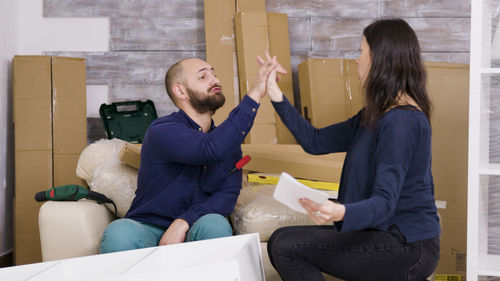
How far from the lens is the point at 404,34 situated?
4.37 feet

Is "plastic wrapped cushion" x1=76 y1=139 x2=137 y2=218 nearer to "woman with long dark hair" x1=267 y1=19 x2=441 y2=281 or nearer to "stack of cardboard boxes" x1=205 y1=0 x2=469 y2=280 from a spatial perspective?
"stack of cardboard boxes" x1=205 y1=0 x2=469 y2=280

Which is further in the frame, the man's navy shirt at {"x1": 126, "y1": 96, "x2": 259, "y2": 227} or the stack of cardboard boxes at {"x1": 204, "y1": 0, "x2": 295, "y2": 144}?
the stack of cardboard boxes at {"x1": 204, "y1": 0, "x2": 295, "y2": 144}

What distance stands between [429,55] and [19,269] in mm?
2496

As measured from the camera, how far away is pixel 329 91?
8.68 feet

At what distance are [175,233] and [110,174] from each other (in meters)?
0.53

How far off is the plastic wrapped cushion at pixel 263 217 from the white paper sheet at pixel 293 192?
717mm

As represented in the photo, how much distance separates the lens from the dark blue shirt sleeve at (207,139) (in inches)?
61.4

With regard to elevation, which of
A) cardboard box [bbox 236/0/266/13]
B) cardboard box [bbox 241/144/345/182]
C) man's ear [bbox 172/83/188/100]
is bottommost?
cardboard box [bbox 241/144/345/182]

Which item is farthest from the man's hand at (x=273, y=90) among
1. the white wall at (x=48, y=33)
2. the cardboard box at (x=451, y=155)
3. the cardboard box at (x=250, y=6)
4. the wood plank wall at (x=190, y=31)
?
the white wall at (x=48, y=33)

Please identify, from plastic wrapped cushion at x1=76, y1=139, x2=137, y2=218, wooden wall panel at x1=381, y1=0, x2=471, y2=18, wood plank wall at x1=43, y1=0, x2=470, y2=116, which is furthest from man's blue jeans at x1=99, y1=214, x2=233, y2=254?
wooden wall panel at x1=381, y1=0, x2=471, y2=18

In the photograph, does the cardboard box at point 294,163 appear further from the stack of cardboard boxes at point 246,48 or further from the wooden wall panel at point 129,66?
the wooden wall panel at point 129,66

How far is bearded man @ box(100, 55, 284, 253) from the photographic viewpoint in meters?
1.56

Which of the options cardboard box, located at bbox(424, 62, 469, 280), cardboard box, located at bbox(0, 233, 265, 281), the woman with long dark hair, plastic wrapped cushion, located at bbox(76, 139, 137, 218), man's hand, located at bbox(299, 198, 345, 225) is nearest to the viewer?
cardboard box, located at bbox(0, 233, 265, 281)

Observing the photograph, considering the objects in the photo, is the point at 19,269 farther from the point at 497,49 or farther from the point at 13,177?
the point at 13,177
